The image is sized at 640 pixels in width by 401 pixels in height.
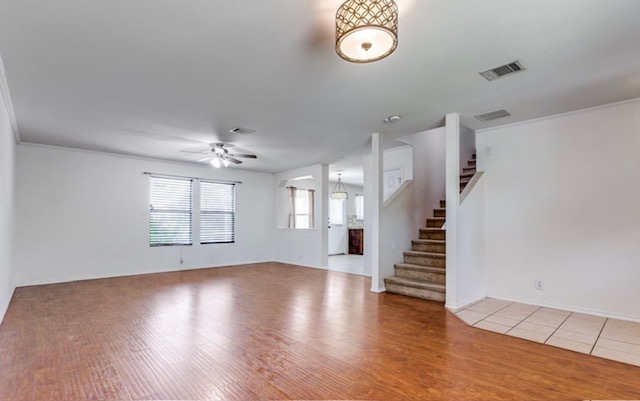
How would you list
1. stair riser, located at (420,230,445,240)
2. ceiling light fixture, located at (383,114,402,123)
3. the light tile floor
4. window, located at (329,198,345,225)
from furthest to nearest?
window, located at (329,198,345,225)
stair riser, located at (420,230,445,240)
ceiling light fixture, located at (383,114,402,123)
the light tile floor

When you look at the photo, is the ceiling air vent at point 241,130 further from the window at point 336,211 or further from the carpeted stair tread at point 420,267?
the window at point 336,211

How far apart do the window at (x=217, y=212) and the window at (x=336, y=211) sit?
4.01m

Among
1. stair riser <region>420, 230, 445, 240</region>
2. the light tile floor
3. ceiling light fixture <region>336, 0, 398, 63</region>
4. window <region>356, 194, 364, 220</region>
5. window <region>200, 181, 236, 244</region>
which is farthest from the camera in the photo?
window <region>356, 194, 364, 220</region>

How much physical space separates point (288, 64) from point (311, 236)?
5658 millimetres

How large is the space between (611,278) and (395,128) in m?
3.32

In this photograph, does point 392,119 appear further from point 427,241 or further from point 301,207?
point 301,207

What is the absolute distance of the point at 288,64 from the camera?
2879mm

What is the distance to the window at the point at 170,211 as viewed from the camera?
23.6ft

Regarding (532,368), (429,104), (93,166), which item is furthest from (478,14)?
(93,166)

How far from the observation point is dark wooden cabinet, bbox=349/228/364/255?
1116 centimetres

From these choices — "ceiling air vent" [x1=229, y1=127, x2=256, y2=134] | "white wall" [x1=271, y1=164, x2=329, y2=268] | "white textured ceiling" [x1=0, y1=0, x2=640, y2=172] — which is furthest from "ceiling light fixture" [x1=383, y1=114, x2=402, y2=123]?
"white wall" [x1=271, y1=164, x2=329, y2=268]

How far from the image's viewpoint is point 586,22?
226 cm

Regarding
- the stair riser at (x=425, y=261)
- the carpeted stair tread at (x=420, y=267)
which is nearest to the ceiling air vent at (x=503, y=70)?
the carpeted stair tread at (x=420, y=267)

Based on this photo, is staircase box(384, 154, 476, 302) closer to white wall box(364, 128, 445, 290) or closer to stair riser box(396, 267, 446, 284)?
stair riser box(396, 267, 446, 284)
